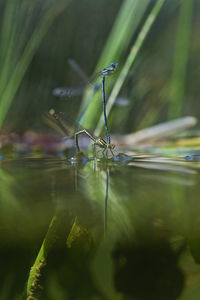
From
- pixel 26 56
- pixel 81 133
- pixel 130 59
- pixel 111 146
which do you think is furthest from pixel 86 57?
pixel 111 146

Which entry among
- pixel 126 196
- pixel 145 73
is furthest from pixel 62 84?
pixel 126 196

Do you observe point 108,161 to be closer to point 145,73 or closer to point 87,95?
point 87,95

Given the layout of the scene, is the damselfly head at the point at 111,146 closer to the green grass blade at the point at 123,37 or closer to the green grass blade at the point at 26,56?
the green grass blade at the point at 123,37

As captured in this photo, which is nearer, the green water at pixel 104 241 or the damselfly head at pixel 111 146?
the green water at pixel 104 241

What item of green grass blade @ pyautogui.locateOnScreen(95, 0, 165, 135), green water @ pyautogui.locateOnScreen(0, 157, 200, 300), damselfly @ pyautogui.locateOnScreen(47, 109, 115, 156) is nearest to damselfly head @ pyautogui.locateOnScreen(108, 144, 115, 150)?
damselfly @ pyautogui.locateOnScreen(47, 109, 115, 156)

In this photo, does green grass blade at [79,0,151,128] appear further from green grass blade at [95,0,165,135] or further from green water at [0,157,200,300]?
green water at [0,157,200,300]

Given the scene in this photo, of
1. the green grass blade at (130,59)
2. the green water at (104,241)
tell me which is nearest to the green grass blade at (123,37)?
the green grass blade at (130,59)

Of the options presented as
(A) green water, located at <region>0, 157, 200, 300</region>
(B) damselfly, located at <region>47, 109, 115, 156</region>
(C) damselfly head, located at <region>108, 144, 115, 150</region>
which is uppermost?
(B) damselfly, located at <region>47, 109, 115, 156</region>

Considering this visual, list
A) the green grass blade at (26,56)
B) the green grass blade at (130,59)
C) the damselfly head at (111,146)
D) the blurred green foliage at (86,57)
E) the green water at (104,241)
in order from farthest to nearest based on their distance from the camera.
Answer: the blurred green foliage at (86,57), the green grass blade at (26,56), the green grass blade at (130,59), the damselfly head at (111,146), the green water at (104,241)

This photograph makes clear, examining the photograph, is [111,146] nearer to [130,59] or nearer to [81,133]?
[81,133]

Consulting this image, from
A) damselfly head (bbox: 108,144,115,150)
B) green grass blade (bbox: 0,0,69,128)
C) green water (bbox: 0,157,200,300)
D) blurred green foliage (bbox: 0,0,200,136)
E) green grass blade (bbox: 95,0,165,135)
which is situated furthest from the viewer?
blurred green foliage (bbox: 0,0,200,136)
